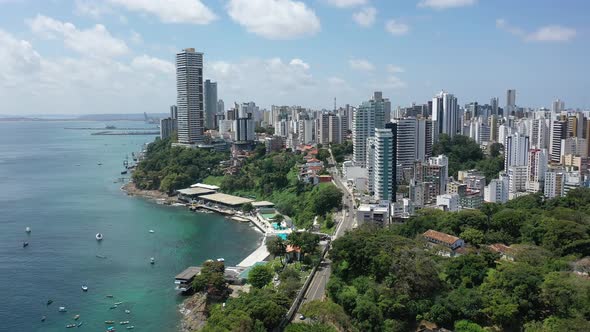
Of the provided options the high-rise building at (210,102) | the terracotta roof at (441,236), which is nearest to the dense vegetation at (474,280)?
the terracotta roof at (441,236)

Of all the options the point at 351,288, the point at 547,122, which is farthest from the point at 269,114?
the point at 351,288

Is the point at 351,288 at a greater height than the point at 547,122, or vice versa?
the point at 547,122

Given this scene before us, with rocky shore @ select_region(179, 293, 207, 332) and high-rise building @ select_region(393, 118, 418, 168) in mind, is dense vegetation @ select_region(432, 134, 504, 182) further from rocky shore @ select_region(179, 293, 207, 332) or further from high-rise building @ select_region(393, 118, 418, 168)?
rocky shore @ select_region(179, 293, 207, 332)

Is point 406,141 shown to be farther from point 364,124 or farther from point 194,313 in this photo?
point 194,313

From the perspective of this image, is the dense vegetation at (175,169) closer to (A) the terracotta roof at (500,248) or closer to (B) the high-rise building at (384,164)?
(B) the high-rise building at (384,164)

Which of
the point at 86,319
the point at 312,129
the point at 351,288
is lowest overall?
the point at 86,319

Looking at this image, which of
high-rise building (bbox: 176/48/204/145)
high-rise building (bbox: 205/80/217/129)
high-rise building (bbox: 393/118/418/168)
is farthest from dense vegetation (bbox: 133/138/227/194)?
high-rise building (bbox: 205/80/217/129)

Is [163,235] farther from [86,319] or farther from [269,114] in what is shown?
[269,114]
